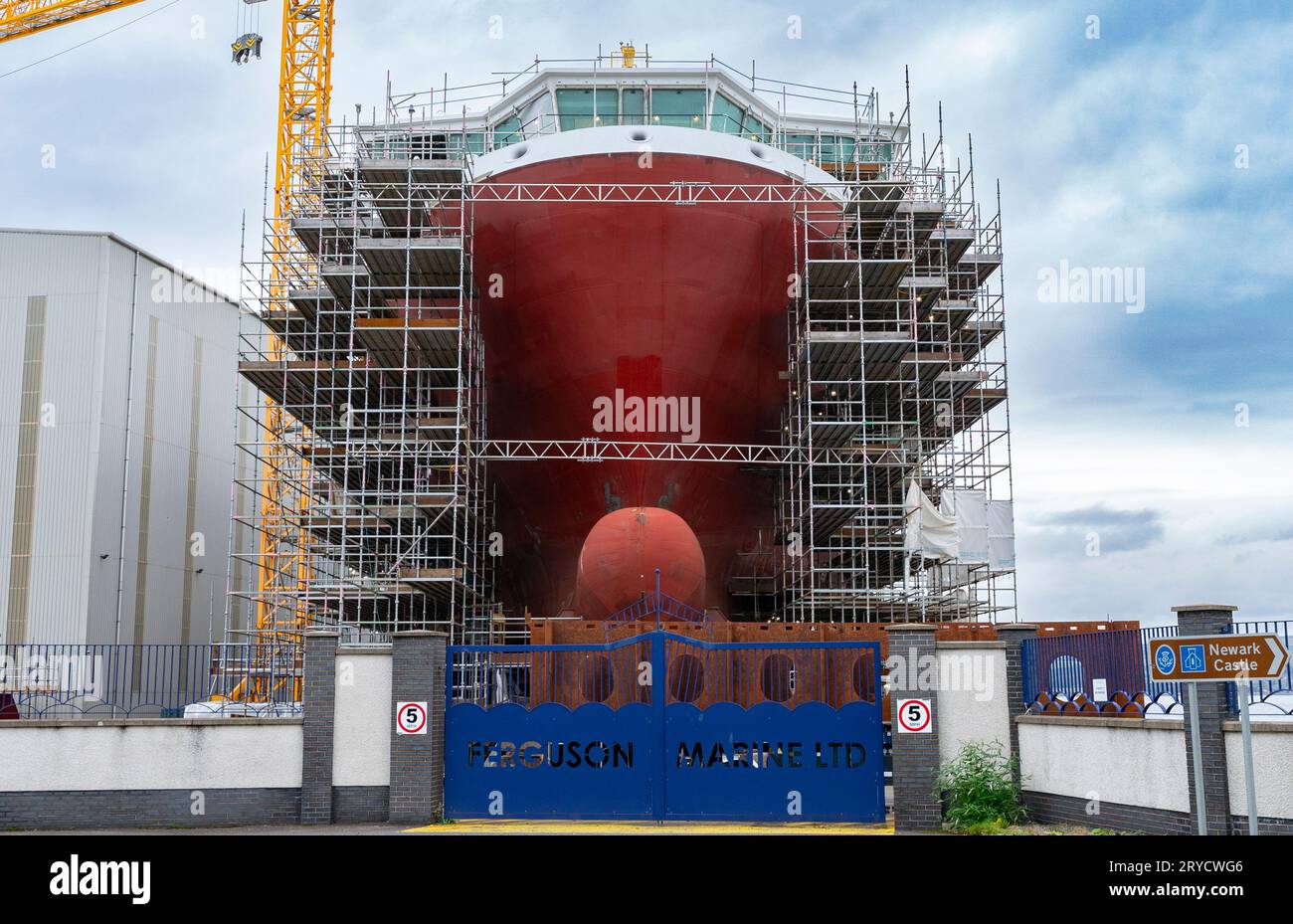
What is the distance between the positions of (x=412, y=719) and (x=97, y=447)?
24633 mm

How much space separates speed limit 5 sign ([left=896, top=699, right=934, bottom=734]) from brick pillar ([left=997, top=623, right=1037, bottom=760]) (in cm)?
93

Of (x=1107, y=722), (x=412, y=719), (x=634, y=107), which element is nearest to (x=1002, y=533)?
(x=634, y=107)

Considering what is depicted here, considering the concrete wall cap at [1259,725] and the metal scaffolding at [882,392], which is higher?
the metal scaffolding at [882,392]

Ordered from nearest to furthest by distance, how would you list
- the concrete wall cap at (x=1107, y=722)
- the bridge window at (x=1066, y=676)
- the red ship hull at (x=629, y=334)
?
1. the concrete wall cap at (x=1107, y=722)
2. the bridge window at (x=1066, y=676)
3. the red ship hull at (x=629, y=334)

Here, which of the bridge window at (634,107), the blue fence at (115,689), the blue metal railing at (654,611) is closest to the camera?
the blue fence at (115,689)

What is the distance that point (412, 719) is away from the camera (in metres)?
13.5

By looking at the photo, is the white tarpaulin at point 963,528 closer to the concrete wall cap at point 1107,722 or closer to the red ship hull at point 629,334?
the red ship hull at point 629,334

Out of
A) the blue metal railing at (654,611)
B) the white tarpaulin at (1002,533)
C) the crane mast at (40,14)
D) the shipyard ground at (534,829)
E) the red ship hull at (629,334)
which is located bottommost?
the shipyard ground at (534,829)

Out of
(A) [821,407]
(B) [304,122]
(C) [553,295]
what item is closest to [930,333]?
(A) [821,407]

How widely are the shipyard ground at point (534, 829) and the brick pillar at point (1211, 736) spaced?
3.49 m

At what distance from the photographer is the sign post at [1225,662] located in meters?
8.12

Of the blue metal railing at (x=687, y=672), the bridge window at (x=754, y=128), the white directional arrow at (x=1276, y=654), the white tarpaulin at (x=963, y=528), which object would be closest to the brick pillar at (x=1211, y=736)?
the white directional arrow at (x=1276, y=654)

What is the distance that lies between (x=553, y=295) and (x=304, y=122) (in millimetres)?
25395
